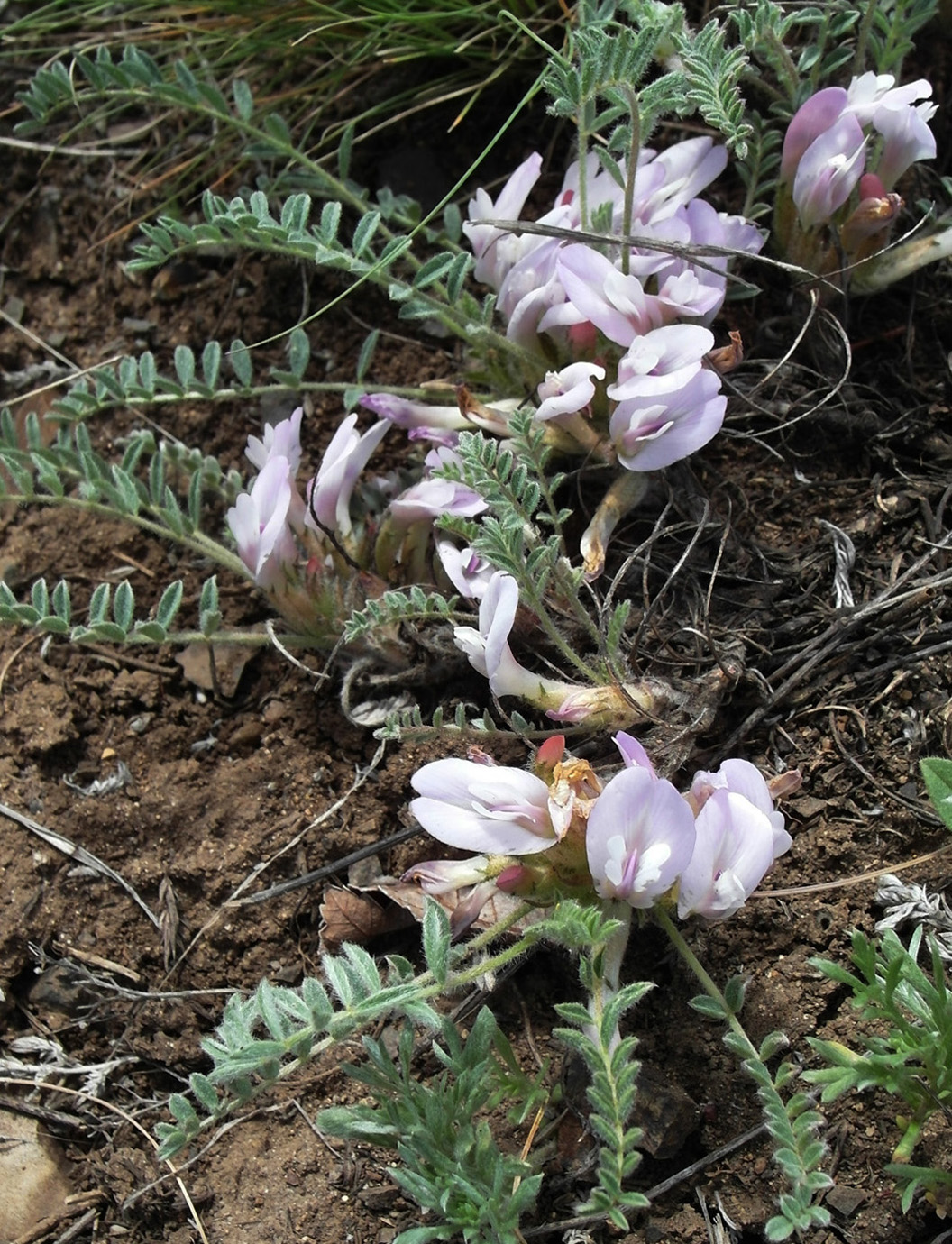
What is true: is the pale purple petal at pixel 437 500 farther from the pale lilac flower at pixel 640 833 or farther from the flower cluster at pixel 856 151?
the flower cluster at pixel 856 151

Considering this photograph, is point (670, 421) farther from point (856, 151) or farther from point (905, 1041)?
point (905, 1041)

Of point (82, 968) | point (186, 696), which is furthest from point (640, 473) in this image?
point (82, 968)

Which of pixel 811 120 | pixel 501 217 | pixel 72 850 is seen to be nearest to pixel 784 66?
pixel 811 120

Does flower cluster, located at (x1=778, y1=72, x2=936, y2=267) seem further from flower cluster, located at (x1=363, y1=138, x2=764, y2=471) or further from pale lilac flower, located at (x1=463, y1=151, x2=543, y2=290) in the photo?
pale lilac flower, located at (x1=463, y1=151, x2=543, y2=290)

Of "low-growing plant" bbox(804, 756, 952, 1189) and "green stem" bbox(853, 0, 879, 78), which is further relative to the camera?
"green stem" bbox(853, 0, 879, 78)

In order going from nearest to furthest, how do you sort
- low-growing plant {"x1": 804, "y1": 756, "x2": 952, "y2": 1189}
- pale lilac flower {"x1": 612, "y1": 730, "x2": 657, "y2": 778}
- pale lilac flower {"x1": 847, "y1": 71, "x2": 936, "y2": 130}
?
low-growing plant {"x1": 804, "y1": 756, "x2": 952, "y2": 1189} → pale lilac flower {"x1": 612, "y1": 730, "x2": 657, "y2": 778} → pale lilac flower {"x1": 847, "y1": 71, "x2": 936, "y2": 130}

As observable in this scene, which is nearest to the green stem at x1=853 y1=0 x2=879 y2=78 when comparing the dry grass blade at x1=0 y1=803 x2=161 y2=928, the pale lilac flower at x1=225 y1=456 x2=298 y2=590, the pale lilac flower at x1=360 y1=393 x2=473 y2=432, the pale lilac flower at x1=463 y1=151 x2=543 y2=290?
the pale lilac flower at x1=463 y1=151 x2=543 y2=290

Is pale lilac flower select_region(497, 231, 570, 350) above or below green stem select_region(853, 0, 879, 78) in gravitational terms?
Result: below

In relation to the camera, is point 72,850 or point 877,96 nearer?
point 877,96
